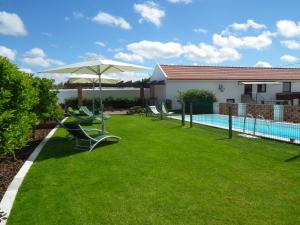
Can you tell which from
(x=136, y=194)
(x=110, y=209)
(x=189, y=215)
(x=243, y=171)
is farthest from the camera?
(x=243, y=171)

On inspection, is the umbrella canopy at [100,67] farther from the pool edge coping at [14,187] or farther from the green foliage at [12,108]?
the pool edge coping at [14,187]

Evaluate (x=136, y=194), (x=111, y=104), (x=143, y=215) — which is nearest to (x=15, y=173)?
(x=136, y=194)

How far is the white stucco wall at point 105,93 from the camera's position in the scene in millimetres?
32719

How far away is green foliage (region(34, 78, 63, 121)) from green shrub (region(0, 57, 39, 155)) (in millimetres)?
4299

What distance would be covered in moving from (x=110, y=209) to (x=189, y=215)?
124cm

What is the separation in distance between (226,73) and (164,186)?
29.4 meters

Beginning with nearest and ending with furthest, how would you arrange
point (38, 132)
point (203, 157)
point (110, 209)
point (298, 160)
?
point (110, 209) → point (298, 160) → point (203, 157) → point (38, 132)

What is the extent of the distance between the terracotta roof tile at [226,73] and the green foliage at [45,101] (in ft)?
57.2

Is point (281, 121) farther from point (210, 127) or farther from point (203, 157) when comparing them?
point (203, 157)

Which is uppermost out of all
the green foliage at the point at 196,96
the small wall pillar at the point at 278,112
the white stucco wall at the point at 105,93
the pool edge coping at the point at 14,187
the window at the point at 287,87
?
the window at the point at 287,87

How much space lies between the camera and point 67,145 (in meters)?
11.2

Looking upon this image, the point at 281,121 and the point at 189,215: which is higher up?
the point at 281,121

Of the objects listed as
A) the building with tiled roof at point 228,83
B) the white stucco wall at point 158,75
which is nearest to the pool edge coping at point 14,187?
the building with tiled roof at point 228,83

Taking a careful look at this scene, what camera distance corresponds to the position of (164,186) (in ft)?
20.8
